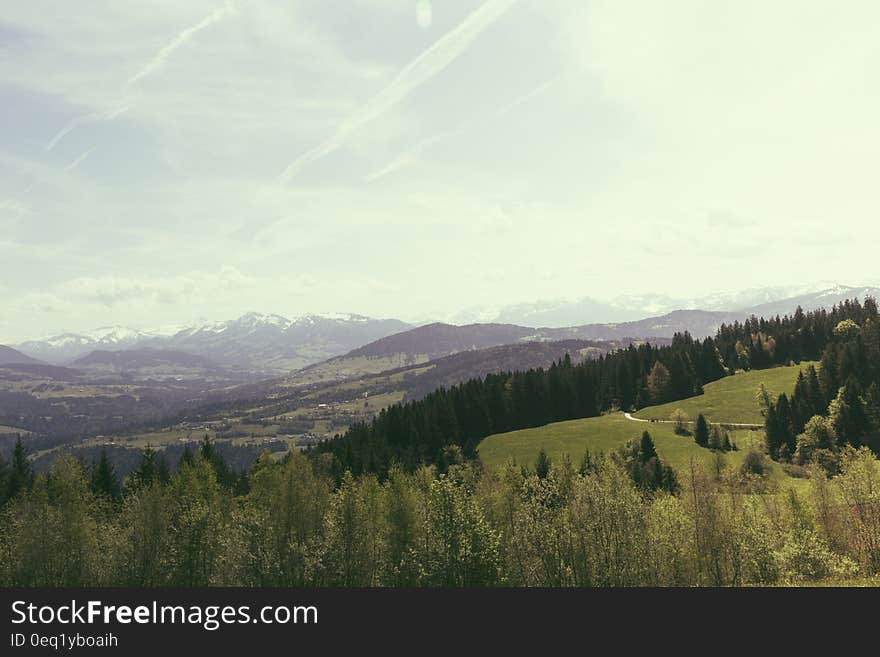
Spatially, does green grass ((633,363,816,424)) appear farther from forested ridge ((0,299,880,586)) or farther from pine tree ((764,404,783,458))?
forested ridge ((0,299,880,586))

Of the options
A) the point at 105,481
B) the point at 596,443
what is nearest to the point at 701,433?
the point at 596,443

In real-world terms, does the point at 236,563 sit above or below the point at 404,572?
above

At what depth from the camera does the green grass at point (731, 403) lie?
168m

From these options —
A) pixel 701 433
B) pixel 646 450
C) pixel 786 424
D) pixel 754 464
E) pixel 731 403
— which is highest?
pixel 731 403

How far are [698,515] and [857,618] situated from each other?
56.2 metres

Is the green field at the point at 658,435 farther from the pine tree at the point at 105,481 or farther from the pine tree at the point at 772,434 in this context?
the pine tree at the point at 105,481

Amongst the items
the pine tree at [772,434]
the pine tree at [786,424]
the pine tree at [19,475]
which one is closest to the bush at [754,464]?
the pine tree at [772,434]

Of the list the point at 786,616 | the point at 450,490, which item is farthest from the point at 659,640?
the point at 450,490

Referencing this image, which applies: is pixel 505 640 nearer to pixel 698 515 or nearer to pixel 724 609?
pixel 724 609

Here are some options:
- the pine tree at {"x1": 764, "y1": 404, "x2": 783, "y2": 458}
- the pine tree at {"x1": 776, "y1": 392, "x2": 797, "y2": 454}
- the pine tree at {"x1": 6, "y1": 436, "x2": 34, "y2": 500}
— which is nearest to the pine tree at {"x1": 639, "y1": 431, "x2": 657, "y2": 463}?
the pine tree at {"x1": 764, "y1": 404, "x2": 783, "y2": 458}

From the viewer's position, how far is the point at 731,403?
178250 millimetres

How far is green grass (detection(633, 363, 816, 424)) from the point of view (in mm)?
168000

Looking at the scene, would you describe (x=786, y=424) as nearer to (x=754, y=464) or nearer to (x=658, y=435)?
(x=754, y=464)

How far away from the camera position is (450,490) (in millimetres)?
66625
